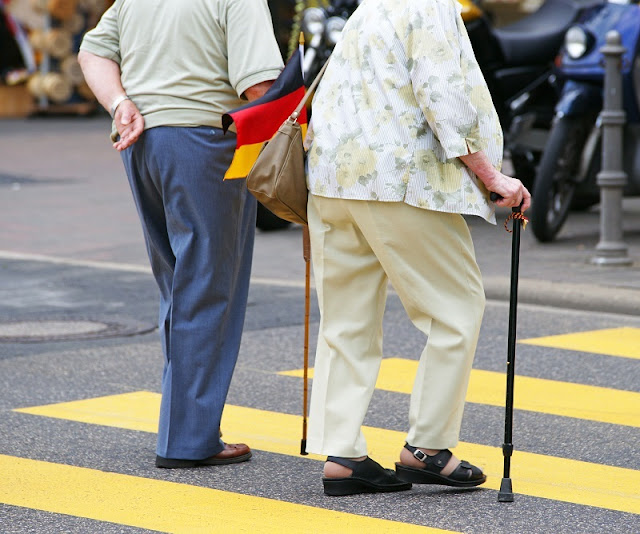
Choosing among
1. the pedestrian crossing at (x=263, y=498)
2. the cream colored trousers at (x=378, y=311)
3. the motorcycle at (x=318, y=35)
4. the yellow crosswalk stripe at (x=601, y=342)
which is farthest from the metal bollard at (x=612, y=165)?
the cream colored trousers at (x=378, y=311)

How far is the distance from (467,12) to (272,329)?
15.7ft

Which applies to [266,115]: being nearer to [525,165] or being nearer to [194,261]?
[194,261]

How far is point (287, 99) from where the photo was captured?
14.2ft

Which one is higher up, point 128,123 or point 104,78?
point 104,78

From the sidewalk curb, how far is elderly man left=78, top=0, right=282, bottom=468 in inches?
152

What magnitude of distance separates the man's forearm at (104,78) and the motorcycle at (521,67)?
6856mm

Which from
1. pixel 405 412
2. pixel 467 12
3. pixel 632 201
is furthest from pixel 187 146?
pixel 632 201

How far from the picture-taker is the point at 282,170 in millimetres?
4168

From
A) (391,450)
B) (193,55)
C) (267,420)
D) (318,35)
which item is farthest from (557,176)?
(193,55)

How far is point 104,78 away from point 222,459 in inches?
53.8

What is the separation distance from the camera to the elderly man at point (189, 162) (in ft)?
14.8

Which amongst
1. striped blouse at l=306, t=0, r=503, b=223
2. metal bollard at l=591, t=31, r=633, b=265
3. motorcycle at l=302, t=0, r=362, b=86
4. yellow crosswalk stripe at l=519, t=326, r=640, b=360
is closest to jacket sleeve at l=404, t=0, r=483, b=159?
striped blouse at l=306, t=0, r=503, b=223

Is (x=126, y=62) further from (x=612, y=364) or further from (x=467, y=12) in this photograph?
(x=467, y=12)

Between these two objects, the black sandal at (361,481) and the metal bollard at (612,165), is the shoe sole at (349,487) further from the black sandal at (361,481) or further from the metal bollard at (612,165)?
the metal bollard at (612,165)
